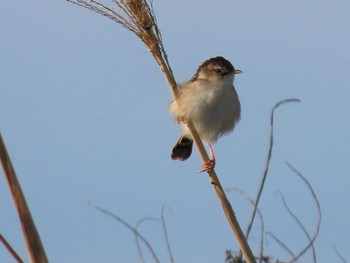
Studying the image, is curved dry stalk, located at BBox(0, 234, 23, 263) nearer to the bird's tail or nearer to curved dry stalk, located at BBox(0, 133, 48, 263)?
curved dry stalk, located at BBox(0, 133, 48, 263)

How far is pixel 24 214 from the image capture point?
76.5 inches

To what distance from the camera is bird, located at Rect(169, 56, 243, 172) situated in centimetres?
524

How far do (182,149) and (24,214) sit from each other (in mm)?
4141

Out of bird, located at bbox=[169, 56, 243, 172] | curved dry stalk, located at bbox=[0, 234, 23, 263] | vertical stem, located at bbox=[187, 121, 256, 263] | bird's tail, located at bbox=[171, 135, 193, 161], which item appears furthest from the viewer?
bird's tail, located at bbox=[171, 135, 193, 161]

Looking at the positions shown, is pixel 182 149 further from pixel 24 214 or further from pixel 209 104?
pixel 24 214

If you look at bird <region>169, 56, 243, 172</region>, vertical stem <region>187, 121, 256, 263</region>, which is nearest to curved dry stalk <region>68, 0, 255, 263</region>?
vertical stem <region>187, 121, 256, 263</region>

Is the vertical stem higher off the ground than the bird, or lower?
lower

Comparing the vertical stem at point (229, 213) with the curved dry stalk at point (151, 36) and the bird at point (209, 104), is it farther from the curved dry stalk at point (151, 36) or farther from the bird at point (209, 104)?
the bird at point (209, 104)

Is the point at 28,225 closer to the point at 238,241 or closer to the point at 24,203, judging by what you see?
the point at 24,203

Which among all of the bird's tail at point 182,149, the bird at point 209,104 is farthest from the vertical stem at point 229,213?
the bird's tail at point 182,149

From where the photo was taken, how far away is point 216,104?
551 cm

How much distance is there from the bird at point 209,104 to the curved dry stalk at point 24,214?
294 centimetres

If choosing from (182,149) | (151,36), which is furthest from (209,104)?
(151,36)

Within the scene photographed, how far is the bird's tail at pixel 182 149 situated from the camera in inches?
237
